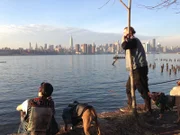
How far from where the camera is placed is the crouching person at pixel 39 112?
4.23 m

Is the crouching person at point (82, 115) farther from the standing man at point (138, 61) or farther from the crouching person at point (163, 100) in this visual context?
the crouching person at point (163, 100)

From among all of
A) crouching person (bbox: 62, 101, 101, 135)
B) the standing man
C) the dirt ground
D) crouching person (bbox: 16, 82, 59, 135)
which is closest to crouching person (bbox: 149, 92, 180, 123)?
the standing man

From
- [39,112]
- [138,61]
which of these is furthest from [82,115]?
[138,61]

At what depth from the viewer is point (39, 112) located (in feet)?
13.9

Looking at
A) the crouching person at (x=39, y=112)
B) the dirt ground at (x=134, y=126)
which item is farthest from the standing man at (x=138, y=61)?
the crouching person at (x=39, y=112)

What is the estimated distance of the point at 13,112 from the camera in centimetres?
1500

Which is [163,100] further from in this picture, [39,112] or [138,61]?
[39,112]

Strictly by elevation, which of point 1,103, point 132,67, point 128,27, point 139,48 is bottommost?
point 1,103

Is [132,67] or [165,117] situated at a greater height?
[132,67]

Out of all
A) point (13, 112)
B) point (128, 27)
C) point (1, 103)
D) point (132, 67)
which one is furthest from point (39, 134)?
point (1, 103)

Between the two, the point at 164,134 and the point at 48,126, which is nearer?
the point at 48,126

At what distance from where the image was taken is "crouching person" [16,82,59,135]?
4.23 meters

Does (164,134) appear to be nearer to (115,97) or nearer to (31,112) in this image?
(31,112)

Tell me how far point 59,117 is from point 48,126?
889 centimetres
